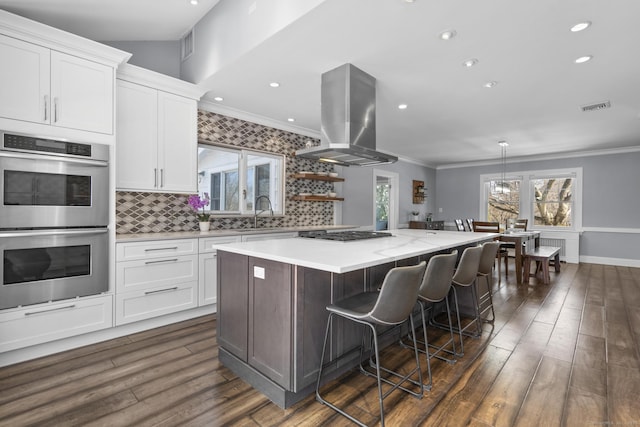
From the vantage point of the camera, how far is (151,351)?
2539 millimetres

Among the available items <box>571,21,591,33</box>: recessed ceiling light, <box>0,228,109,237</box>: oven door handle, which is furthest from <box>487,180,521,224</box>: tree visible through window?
<box>0,228,109,237</box>: oven door handle

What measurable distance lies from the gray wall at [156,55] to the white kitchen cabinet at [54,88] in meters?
0.95

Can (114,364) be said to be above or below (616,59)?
below

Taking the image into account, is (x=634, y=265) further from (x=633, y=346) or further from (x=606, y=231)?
(x=633, y=346)

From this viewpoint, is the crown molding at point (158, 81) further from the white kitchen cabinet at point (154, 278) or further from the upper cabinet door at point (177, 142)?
the white kitchen cabinet at point (154, 278)

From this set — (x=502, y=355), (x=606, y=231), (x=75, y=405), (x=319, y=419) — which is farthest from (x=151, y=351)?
(x=606, y=231)

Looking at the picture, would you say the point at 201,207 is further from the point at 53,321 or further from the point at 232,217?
→ the point at 53,321

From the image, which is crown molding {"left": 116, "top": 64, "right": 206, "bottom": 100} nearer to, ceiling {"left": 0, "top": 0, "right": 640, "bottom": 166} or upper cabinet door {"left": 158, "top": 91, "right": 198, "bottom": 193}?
upper cabinet door {"left": 158, "top": 91, "right": 198, "bottom": 193}

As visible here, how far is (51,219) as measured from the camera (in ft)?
→ 7.90

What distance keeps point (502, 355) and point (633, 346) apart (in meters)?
1.23

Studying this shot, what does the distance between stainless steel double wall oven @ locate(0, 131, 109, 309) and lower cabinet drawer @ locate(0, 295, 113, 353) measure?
0.23ft

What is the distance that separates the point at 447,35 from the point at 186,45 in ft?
9.32

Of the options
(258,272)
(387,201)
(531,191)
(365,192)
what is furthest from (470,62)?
(531,191)

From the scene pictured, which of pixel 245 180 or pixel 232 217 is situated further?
pixel 245 180
